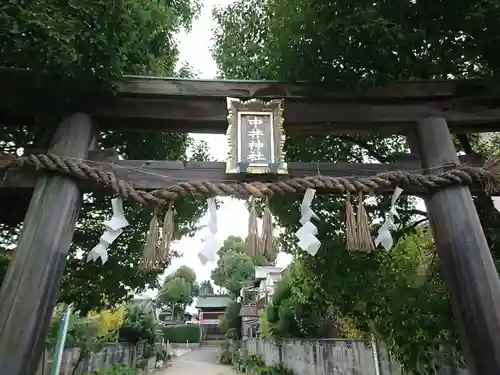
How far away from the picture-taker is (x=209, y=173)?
3.31 metres

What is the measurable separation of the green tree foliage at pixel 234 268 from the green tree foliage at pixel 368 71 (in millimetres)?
33163

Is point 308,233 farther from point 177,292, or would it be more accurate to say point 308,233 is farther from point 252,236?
point 177,292

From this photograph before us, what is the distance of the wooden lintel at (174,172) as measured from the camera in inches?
124

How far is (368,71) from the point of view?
3.55m

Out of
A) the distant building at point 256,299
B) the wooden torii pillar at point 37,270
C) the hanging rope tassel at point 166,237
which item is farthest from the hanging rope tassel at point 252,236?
the distant building at point 256,299

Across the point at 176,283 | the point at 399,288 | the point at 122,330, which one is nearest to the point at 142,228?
the point at 399,288

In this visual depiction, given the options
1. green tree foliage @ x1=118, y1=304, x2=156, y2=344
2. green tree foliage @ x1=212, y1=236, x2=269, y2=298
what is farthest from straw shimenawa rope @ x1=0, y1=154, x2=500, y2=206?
green tree foliage @ x1=212, y1=236, x2=269, y2=298

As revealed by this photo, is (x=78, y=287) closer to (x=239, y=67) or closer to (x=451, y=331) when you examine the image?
(x=239, y=67)

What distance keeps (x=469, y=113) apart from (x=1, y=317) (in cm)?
393

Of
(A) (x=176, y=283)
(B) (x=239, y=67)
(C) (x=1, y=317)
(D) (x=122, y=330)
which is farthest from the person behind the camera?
(A) (x=176, y=283)

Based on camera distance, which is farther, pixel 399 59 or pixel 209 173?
pixel 399 59

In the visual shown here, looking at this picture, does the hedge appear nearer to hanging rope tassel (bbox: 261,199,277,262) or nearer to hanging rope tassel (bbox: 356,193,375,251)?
hanging rope tassel (bbox: 261,199,277,262)

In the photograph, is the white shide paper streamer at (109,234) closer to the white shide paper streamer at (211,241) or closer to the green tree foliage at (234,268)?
the white shide paper streamer at (211,241)

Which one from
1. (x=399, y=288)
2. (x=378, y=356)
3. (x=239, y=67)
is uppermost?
(x=239, y=67)
